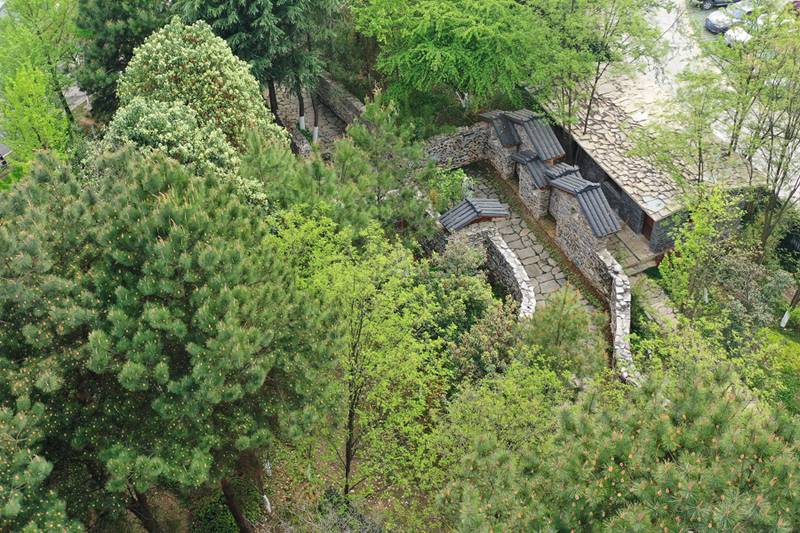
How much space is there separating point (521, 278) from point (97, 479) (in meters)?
16.2

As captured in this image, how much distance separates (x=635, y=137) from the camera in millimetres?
30344

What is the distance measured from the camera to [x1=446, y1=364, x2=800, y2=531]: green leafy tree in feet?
36.8

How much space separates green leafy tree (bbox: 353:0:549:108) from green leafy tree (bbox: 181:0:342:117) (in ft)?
7.51

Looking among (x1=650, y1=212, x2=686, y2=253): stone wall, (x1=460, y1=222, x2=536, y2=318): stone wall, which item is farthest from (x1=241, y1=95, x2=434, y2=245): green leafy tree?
(x1=650, y1=212, x2=686, y2=253): stone wall

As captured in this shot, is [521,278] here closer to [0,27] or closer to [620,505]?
[620,505]

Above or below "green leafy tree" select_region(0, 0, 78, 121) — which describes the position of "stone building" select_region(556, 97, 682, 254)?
below

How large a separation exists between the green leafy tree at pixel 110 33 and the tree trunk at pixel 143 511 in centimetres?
2114

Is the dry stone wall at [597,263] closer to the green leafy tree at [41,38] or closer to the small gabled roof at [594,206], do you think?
the small gabled roof at [594,206]

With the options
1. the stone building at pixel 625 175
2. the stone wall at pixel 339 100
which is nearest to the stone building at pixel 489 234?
the stone building at pixel 625 175

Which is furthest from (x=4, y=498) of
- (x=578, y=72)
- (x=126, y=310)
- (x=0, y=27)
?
(x=0, y=27)

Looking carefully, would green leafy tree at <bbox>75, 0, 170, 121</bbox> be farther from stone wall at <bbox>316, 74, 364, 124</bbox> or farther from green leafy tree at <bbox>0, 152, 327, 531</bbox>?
green leafy tree at <bbox>0, 152, 327, 531</bbox>

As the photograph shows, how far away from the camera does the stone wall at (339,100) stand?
3469 centimetres

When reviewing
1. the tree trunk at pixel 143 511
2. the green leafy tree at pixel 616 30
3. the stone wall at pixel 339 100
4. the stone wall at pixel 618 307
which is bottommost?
the stone wall at pixel 618 307

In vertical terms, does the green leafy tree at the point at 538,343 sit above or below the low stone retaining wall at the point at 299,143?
below
